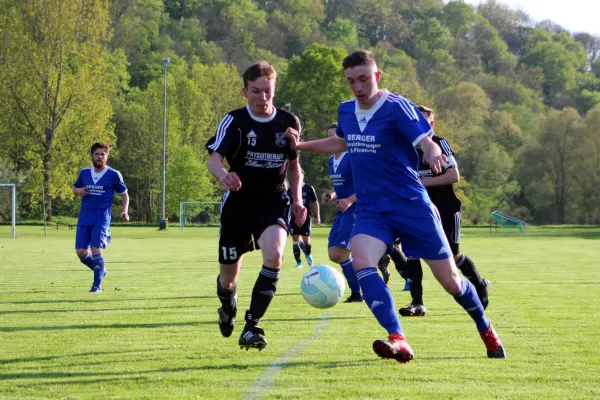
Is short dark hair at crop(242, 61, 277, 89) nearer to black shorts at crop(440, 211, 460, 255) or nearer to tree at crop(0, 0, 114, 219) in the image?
black shorts at crop(440, 211, 460, 255)

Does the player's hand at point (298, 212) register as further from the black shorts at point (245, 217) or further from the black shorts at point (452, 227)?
the black shorts at point (452, 227)

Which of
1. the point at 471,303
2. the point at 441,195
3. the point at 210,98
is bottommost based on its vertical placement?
the point at 471,303

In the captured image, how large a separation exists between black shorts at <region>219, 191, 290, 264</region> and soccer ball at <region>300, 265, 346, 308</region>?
1.09 metres

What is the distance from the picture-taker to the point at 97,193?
1337 centimetres

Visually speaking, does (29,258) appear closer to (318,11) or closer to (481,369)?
(481,369)

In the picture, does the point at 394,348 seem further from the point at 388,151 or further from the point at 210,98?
the point at 210,98

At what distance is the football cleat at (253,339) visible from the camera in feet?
21.4

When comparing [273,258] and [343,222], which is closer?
[273,258]

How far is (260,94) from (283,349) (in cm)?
201

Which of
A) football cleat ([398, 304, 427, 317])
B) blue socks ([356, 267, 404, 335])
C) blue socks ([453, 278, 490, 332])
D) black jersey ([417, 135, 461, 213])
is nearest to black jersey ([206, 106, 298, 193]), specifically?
blue socks ([356, 267, 404, 335])

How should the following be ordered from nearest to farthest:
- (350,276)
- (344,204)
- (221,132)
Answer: (221,132) → (344,204) → (350,276)

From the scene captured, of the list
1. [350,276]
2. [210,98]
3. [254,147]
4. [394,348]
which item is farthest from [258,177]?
[210,98]

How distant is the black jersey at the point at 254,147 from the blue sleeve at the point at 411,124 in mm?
1207

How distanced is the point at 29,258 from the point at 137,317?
549 inches
